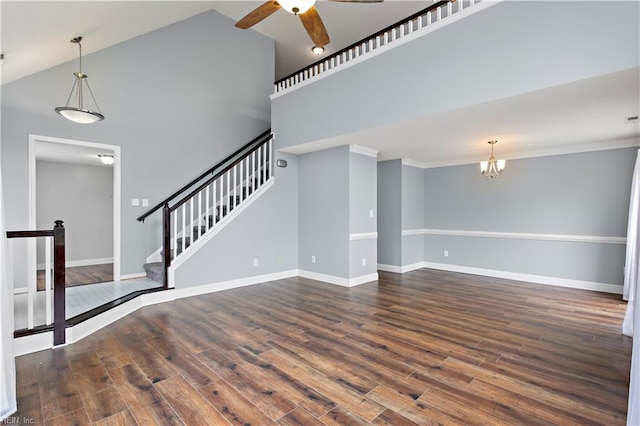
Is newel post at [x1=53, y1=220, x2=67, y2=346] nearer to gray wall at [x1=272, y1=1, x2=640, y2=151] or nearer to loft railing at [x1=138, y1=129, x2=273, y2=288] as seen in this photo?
loft railing at [x1=138, y1=129, x2=273, y2=288]

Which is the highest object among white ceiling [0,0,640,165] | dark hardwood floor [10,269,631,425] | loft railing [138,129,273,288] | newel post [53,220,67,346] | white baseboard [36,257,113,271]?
white ceiling [0,0,640,165]

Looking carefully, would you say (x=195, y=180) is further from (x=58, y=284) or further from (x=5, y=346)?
(x=5, y=346)

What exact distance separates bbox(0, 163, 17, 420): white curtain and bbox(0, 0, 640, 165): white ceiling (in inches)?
81.8

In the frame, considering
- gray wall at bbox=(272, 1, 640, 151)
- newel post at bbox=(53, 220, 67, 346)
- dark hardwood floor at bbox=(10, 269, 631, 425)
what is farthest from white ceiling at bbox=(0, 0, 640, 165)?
dark hardwood floor at bbox=(10, 269, 631, 425)

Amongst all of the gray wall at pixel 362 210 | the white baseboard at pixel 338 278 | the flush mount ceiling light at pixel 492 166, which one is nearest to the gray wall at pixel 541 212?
the flush mount ceiling light at pixel 492 166

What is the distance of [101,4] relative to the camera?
335cm

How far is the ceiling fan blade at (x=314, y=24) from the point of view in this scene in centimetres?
301

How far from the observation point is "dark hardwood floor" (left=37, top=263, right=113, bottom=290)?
16.4 ft

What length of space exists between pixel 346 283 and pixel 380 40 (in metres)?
3.94

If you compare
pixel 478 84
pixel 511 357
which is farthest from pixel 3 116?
pixel 511 357

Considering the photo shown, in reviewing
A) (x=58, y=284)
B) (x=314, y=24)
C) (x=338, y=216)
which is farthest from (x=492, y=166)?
(x=58, y=284)

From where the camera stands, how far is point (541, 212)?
18.8 feet

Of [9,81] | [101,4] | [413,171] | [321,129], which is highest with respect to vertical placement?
[101,4]

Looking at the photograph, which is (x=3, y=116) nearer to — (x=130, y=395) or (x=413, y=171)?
(x=130, y=395)
